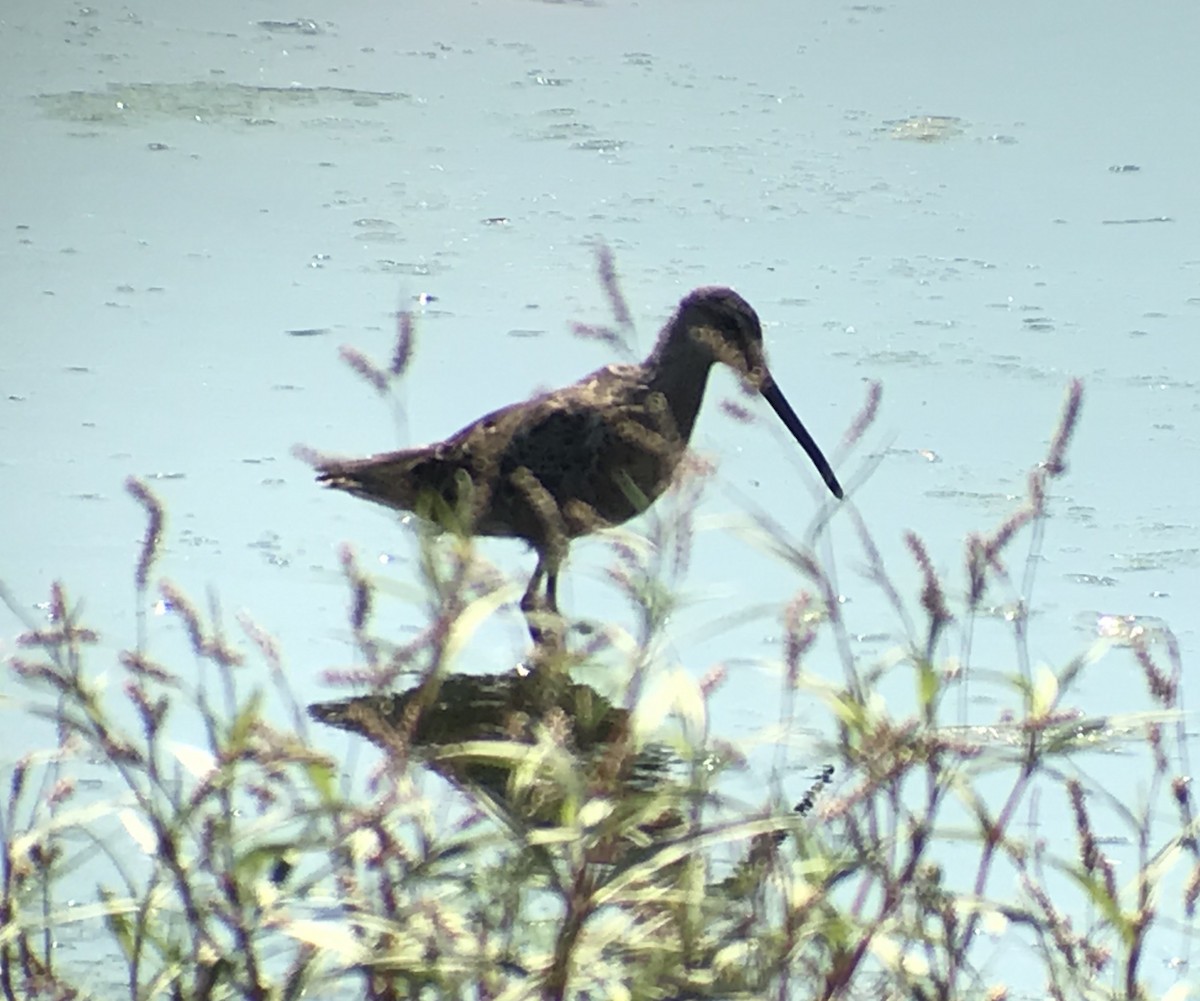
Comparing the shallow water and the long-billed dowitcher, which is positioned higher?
the long-billed dowitcher

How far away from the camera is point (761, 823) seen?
196 centimetres

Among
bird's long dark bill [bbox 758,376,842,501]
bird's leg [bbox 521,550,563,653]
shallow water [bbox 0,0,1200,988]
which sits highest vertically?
bird's leg [bbox 521,550,563,653]

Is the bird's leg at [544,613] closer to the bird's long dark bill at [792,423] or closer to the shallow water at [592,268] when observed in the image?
the shallow water at [592,268]

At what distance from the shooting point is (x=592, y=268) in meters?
6.05

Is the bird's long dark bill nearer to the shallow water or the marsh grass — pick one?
the shallow water

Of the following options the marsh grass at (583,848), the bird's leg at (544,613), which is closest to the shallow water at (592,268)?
the bird's leg at (544,613)

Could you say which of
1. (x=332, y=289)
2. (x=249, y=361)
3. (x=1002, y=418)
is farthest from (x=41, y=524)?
(x=1002, y=418)

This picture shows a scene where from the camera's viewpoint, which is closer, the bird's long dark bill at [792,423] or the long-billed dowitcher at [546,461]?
the long-billed dowitcher at [546,461]

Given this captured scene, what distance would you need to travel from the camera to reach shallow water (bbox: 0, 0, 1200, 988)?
452 centimetres

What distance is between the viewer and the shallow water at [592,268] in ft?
14.8

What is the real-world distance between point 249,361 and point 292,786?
3.13 m

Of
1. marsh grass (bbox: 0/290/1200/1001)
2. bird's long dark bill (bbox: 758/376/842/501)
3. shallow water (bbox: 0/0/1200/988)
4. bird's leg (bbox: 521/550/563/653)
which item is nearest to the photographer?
marsh grass (bbox: 0/290/1200/1001)

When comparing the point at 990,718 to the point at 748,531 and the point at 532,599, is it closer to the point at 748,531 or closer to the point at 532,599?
the point at 532,599

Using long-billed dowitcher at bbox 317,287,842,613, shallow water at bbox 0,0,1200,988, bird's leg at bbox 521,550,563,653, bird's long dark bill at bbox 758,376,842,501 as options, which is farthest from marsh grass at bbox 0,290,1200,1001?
bird's long dark bill at bbox 758,376,842,501
